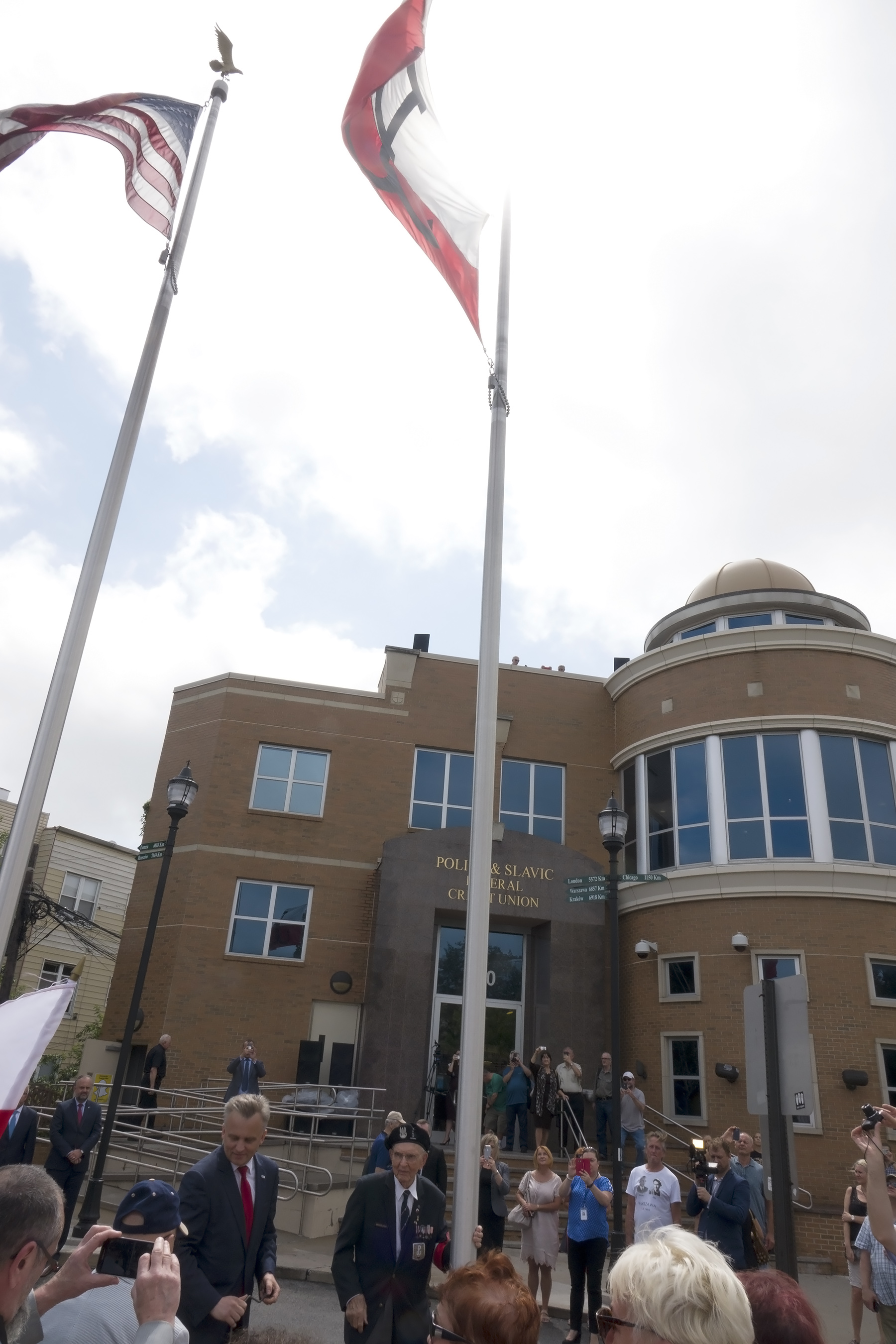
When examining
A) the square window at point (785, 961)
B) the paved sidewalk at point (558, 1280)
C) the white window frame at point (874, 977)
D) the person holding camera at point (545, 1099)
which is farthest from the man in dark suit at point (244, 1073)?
the white window frame at point (874, 977)

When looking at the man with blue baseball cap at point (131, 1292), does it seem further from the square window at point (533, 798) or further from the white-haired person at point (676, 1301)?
the square window at point (533, 798)

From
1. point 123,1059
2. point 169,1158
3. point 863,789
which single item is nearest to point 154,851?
point 123,1059

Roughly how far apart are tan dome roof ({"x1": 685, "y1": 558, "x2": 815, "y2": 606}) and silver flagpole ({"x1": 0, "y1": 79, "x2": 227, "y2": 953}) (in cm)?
1587

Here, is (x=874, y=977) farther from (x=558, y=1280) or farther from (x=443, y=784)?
(x=443, y=784)

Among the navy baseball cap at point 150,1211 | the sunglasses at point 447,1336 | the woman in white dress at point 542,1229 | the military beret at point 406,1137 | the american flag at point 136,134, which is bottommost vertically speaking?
the woman in white dress at point 542,1229

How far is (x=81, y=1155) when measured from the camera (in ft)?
36.3

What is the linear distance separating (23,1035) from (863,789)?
18.3 meters

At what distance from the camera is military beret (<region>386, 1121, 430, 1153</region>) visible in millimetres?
5512

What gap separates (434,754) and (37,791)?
634 inches

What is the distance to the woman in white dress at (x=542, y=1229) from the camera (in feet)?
31.5

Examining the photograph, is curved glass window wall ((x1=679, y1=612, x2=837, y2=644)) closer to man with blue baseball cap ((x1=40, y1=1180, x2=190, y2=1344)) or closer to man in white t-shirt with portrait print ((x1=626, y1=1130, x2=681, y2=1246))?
man in white t-shirt with portrait print ((x1=626, y1=1130, x2=681, y2=1246))

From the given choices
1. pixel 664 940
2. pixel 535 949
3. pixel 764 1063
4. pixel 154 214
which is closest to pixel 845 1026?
pixel 664 940

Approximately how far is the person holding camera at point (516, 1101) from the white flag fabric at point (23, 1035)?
14789mm

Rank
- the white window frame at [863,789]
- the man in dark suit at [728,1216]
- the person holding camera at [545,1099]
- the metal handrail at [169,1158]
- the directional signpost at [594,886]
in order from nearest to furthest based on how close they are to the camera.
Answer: the man in dark suit at [728,1216], the metal handrail at [169,1158], the directional signpost at [594,886], the person holding camera at [545,1099], the white window frame at [863,789]
